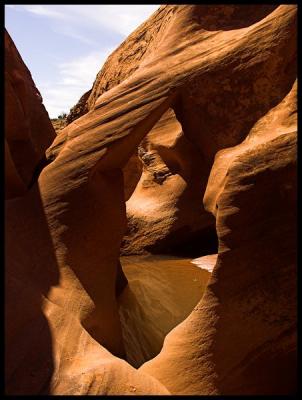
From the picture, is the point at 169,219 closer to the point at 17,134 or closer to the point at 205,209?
the point at 17,134

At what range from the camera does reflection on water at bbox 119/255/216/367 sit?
182 inches

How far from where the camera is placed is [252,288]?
3.12m

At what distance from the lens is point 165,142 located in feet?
28.0

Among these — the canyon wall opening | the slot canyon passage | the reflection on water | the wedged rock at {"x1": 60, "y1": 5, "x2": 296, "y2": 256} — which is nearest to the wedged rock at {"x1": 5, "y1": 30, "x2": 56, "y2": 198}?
the slot canyon passage

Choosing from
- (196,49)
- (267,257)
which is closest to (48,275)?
(267,257)

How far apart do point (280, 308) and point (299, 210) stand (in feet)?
2.31

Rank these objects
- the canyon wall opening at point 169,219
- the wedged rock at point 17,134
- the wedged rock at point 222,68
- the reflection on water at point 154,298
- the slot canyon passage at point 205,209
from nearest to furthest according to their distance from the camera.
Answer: the slot canyon passage at point 205,209 → the wedged rock at point 222,68 → the wedged rock at point 17,134 → the reflection on water at point 154,298 → the canyon wall opening at point 169,219

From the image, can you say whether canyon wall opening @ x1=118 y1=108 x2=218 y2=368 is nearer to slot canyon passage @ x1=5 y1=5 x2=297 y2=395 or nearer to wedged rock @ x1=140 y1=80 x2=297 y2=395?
slot canyon passage @ x1=5 y1=5 x2=297 y2=395

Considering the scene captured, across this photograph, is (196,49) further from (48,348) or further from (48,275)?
(48,348)

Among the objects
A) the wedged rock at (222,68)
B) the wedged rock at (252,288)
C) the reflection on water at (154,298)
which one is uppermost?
the wedged rock at (222,68)

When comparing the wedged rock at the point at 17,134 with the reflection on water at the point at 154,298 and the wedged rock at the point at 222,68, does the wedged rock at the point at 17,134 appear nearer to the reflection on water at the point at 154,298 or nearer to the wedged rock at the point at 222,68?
the wedged rock at the point at 222,68

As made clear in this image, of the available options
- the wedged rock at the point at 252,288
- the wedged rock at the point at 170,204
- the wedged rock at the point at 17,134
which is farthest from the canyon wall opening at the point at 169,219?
the wedged rock at the point at 252,288

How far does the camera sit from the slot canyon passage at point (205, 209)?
3008 millimetres

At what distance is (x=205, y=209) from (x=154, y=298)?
251cm
